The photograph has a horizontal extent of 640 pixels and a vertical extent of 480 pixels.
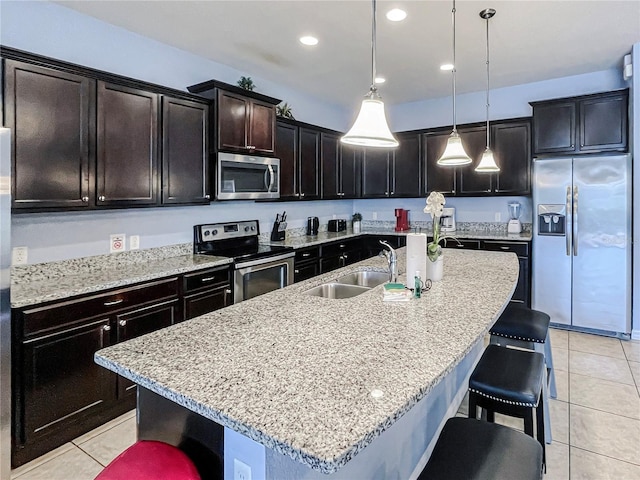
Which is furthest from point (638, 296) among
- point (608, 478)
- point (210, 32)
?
point (210, 32)

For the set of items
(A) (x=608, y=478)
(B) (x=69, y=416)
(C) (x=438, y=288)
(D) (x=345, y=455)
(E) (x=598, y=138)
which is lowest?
(A) (x=608, y=478)

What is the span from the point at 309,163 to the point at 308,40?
5.28ft

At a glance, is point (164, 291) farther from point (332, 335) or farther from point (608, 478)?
point (608, 478)

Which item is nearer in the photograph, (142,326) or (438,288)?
(438,288)

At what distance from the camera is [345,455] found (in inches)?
30.2

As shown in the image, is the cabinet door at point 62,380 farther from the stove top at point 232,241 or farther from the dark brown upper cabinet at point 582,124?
the dark brown upper cabinet at point 582,124

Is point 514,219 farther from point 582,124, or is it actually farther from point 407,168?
point 407,168

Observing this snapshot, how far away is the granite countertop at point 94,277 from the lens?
221 centimetres

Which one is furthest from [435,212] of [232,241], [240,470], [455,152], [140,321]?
[232,241]

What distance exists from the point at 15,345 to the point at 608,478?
3207 millimetres

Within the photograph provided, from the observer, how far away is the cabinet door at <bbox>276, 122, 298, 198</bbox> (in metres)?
4.34

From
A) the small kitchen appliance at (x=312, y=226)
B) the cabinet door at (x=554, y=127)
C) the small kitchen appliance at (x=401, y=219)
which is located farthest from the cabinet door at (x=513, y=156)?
the small kitchen appliance at (x=312, y=226)

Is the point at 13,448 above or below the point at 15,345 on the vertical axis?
below

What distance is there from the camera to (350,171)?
18.5ft
